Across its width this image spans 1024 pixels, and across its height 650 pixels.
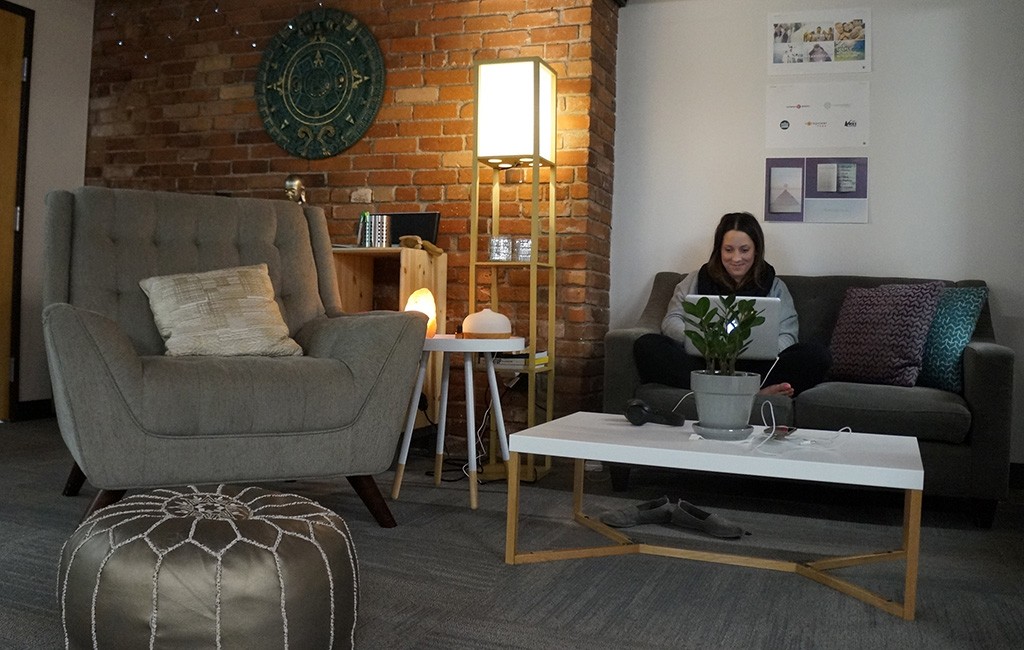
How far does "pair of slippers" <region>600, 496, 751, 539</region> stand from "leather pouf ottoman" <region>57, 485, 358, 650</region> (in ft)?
4.14

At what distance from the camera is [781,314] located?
10.9ft

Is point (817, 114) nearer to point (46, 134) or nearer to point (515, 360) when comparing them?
point (515, 360)

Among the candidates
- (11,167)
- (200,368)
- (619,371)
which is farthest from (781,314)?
(11,167)

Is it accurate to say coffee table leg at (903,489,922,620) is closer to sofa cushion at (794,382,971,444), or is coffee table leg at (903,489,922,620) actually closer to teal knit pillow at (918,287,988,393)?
sofa cushion at (794,382,971,444)

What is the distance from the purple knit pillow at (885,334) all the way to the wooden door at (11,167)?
12.2ft

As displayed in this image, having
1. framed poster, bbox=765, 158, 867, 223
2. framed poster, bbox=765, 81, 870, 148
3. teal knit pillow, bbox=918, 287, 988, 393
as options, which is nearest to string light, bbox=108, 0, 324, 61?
framed poster, bbox=765, 81, 870, 148

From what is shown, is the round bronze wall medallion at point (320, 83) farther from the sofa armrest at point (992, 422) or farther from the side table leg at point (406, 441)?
the sofa armrest at point (992, 422)

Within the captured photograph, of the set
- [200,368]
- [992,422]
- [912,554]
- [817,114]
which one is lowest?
[912,554]

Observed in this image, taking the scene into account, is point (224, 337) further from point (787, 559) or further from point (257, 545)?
point (787, 559)

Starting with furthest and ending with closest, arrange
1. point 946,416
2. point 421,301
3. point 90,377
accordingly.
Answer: point 421,301
point 946,416
point 90,377

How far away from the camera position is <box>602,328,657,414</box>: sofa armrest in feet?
10.3

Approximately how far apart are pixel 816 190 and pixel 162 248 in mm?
2506

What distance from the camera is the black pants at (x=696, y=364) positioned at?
304 centimetres

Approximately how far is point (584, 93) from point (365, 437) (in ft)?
6.18
